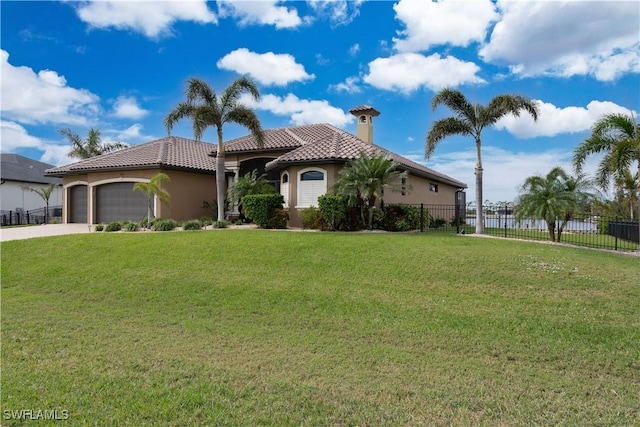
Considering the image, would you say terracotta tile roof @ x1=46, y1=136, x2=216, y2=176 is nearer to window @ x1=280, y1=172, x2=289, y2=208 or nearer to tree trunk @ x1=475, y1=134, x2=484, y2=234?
window @ x1=280, y1=172, x2=289, y2=208

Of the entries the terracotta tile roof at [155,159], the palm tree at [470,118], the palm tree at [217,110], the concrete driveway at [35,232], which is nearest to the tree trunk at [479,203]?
the palm tree at [470,118]

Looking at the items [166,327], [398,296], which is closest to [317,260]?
[398,296]

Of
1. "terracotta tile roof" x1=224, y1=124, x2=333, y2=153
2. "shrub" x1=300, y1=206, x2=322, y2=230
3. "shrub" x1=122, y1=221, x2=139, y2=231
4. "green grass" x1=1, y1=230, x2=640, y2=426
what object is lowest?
"green grass" x1=1, y1=230, x2=640, y2=426

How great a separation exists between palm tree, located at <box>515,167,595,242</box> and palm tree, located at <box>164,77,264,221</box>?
12690 millimetres

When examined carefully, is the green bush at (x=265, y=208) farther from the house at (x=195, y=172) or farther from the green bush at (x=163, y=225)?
the green bush at (x=163, y=225)

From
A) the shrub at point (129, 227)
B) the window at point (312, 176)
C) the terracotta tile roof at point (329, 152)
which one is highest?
the terracotta tile roof at point (329, 152)

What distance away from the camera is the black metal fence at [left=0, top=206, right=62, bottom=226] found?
3216 cm

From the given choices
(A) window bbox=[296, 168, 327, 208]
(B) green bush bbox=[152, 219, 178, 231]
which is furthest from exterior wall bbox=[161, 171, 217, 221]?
(A) window bbox=[296, 168, 327, 208]

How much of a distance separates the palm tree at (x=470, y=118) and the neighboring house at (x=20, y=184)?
32.2m

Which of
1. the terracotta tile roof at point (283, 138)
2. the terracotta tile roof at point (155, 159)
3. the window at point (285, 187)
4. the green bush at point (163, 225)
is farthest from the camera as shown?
the terracotta tile roof at point (155, 159)

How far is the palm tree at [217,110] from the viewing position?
19250 millimetres

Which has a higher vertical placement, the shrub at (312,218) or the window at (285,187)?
the window at (285,187)

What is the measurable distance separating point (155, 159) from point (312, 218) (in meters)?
11.1

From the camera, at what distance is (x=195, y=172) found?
951 inches
